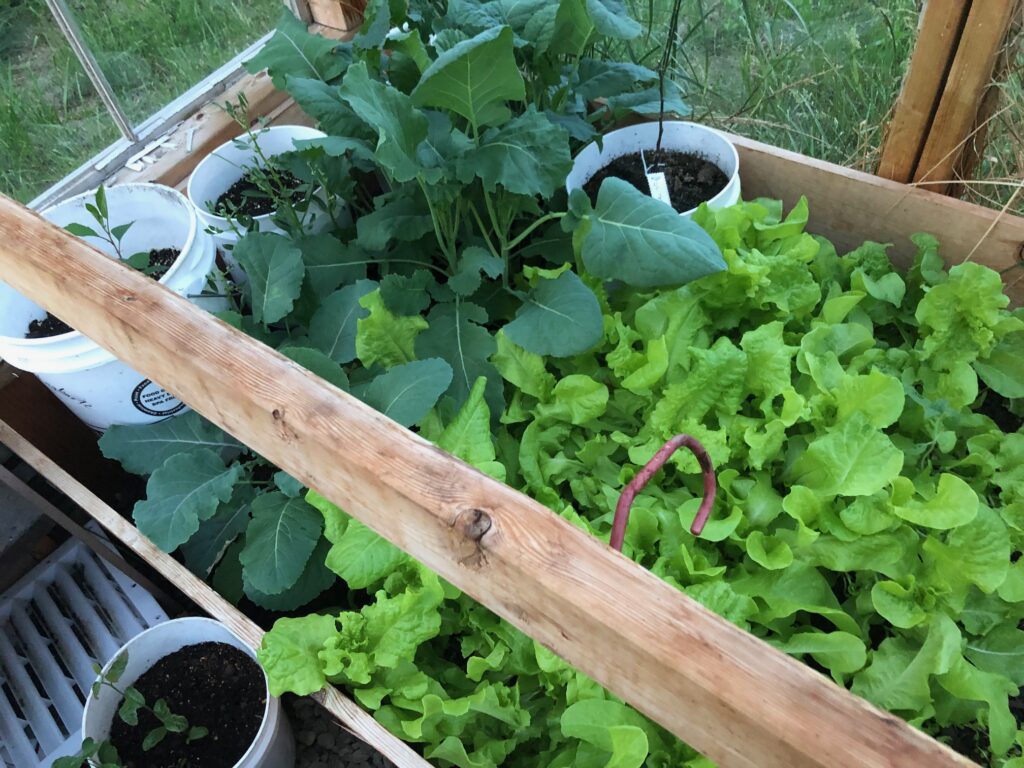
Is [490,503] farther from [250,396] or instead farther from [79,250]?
[79,250]

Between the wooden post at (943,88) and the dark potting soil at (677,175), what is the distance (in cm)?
27

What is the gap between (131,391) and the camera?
3.75ft

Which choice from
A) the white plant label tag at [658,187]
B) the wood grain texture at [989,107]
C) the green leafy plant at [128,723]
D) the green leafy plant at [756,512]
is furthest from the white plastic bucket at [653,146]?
the green leafy plant at [128,723]

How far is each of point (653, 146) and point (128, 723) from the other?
4.04ft

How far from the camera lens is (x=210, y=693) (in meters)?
1.13

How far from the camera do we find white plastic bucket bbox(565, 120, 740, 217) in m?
1.30

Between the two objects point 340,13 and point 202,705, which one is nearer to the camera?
point 202,705

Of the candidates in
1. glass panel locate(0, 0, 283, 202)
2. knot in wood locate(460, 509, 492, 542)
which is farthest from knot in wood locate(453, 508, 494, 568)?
glass panel locate(0, 0, 283, 202)

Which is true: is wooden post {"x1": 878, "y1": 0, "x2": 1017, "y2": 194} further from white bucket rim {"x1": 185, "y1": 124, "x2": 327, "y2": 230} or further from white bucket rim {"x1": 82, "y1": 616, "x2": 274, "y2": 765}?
white bucket rim {"x1": 82, "y1": 616, "x2": 274, "y2": 765}

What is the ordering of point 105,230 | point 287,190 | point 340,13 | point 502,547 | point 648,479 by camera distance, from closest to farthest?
point 502,547 → point 648,479 → point 105,230 → point 287,190 → point 340,13

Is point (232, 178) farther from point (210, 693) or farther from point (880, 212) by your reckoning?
point (880, 212)

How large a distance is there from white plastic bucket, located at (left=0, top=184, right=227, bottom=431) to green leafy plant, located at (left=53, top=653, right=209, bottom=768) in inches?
14.4

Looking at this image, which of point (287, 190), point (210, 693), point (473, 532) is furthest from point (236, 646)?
point (473, 532)

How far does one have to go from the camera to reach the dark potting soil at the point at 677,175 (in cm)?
130
